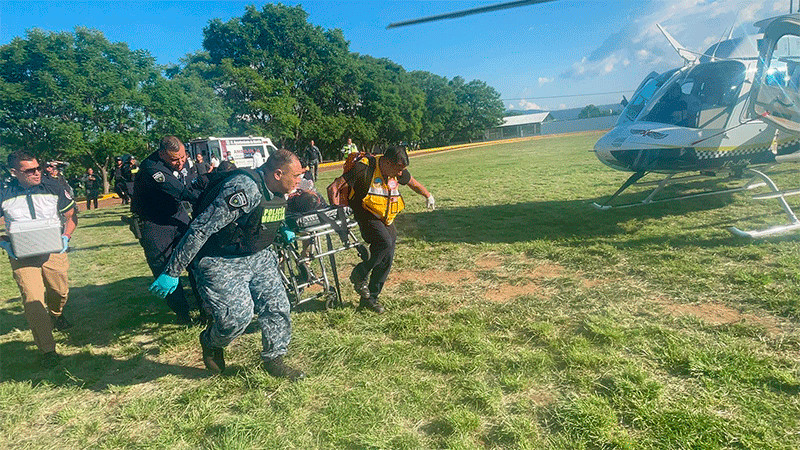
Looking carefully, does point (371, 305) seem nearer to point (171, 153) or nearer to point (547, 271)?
point (547, 271)

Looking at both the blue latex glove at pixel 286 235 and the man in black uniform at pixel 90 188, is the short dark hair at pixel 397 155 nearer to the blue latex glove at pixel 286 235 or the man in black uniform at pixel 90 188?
the blue latex glove at pixel 286 235

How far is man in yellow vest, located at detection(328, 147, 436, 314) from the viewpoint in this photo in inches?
172

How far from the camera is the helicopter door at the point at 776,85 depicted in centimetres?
618

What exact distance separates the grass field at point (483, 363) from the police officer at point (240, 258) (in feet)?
1.44

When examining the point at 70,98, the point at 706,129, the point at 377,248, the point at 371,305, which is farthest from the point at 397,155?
the point at 70,98

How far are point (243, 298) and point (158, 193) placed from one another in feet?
6.19

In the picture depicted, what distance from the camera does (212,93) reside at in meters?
35.0

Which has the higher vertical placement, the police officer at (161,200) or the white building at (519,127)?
the white building at (519,127)

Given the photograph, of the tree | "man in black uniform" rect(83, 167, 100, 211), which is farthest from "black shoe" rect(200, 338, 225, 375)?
the tree

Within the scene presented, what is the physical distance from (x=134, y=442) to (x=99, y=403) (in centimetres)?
76

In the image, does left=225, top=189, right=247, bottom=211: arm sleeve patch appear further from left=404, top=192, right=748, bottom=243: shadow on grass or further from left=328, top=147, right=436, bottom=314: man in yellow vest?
left=404, top=192, right=748, bottom=243: shadow on grass

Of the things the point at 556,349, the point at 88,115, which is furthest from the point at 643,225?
the point at 88,115

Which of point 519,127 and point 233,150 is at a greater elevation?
point 519,127

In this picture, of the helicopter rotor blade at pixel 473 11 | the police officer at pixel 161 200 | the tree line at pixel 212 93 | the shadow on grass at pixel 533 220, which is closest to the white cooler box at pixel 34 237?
the police officer at pixel 161 200
